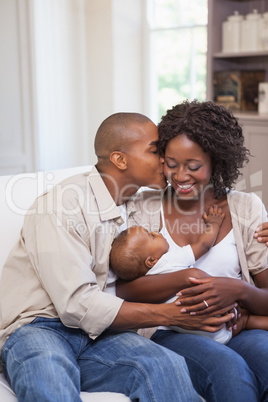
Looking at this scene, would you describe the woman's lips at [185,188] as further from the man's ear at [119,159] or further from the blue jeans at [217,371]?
the blue jeans at [217,371]

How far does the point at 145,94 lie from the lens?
4.41 meters

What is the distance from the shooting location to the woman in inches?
55.8

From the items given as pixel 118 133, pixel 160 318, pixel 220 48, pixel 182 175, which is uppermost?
pixel 220 48

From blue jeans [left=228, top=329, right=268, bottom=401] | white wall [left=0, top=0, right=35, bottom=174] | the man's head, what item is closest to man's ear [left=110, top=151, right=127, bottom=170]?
the man's head

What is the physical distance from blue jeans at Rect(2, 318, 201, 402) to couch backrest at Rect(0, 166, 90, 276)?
324mm

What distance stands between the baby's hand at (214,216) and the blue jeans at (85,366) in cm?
41

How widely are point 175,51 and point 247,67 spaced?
664 millimetres

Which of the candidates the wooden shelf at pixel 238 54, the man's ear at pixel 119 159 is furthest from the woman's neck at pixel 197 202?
the wooden shelf at pixel 238 54

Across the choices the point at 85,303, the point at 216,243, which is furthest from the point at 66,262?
the point at 216,243

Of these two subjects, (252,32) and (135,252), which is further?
(252,32)

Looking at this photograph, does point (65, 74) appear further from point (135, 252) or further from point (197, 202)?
point (135, 252)

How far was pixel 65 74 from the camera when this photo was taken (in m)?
4.30

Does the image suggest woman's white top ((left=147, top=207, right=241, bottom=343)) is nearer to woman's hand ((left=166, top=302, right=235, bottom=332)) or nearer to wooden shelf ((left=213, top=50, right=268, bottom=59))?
woman's hand ((left=166, top=302, right=235, bottom=332))

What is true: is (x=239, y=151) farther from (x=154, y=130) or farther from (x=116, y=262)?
(x=116, y=262)
